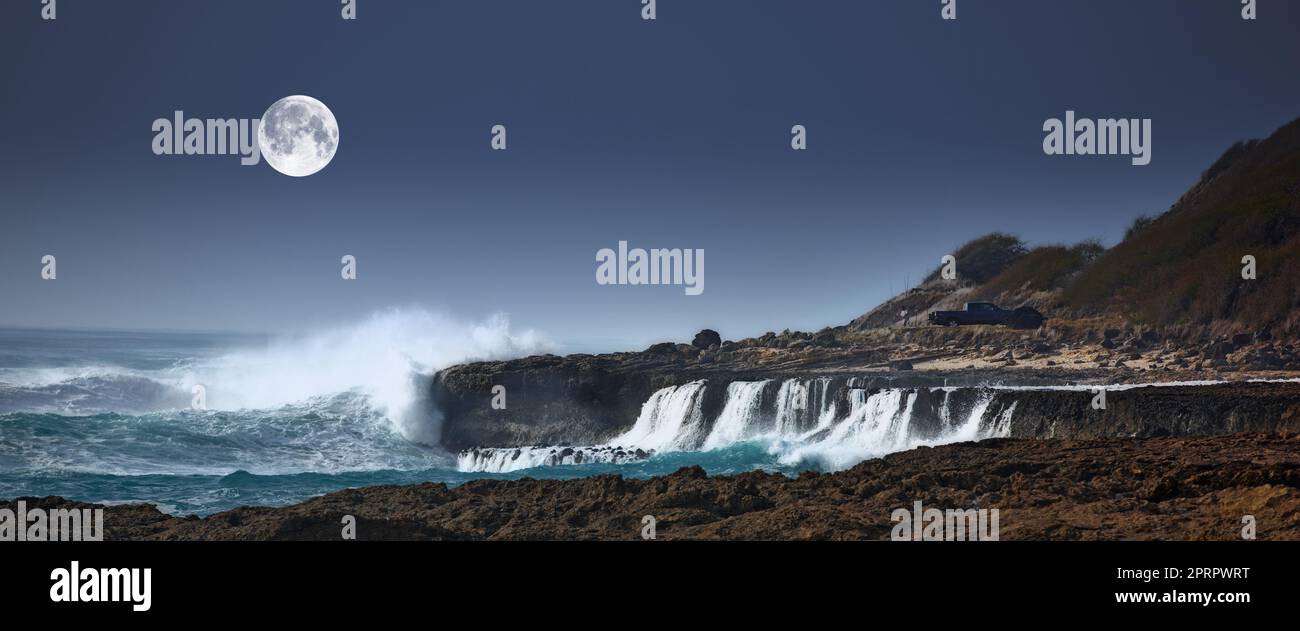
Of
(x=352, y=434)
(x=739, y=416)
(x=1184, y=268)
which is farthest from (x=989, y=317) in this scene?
Answer: (x=352, y=434)

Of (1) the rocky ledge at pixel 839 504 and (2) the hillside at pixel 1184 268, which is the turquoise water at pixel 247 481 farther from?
(2) the hillside at pixel 1184 268

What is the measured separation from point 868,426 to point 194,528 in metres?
16.3

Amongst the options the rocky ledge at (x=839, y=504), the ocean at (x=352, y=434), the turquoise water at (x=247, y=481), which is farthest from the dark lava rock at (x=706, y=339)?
the rocky ledge at (x=839, y=504)

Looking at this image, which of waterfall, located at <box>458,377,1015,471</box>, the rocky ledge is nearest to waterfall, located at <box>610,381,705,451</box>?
waterfall, located at <box>458,377,1015,471</box>

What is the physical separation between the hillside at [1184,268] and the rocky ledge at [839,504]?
72.2ft

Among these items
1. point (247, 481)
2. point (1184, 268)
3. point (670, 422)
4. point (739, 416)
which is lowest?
point (247, 481)

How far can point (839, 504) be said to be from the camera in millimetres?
13602

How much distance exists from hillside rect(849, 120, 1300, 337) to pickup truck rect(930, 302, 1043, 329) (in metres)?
2.96

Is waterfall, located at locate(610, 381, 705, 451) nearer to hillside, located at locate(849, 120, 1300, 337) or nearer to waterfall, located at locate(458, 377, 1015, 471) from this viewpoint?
waterfall, located at locate(458, 377, 1015, 471)

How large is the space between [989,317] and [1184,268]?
8.33m

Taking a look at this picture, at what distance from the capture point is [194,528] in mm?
13430

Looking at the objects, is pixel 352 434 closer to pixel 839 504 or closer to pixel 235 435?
pixel 235 435

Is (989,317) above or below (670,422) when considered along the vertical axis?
above

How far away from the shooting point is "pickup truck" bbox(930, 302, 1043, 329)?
3934 cm
